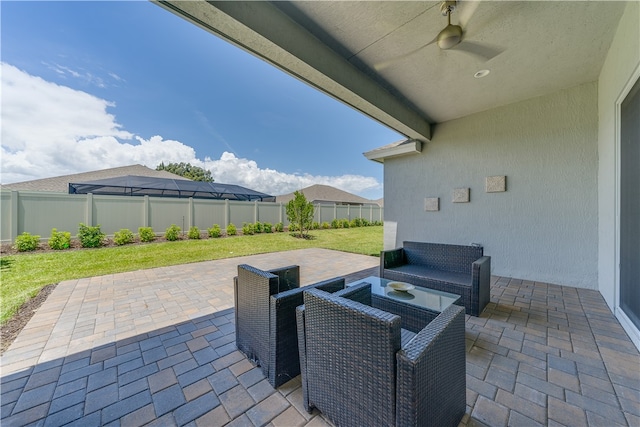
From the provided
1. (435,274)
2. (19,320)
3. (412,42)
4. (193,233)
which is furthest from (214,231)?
(412,42)

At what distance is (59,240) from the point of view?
6379 mm

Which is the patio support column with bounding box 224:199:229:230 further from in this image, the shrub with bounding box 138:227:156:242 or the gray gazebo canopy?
the shrub with bounding box 138:227:156:242

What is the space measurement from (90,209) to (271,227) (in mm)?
6487

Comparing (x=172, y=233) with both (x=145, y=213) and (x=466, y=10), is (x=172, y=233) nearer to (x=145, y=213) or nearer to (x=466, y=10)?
(x=145, y=213)

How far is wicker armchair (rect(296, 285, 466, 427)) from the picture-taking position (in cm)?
96

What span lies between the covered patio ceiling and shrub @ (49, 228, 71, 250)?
25.8 ft

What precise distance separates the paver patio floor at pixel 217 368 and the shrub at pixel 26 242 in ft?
15.6

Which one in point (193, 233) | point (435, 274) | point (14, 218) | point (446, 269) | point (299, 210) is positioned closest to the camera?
point (435, 274)

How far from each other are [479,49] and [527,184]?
2665 millimetres

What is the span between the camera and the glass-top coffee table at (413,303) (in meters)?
2.06

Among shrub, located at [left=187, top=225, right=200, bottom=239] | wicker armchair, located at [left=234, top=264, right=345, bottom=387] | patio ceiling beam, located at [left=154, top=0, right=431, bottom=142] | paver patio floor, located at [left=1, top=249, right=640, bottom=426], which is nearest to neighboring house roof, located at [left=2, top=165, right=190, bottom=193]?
shrub, located at [left=187, top=225, right=200, bottom=239]

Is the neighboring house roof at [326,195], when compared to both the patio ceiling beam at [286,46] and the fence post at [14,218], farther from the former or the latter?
the patio ceiling beam at [286,46]

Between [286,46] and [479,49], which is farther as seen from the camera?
[479,49]

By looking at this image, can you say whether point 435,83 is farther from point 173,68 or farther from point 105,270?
point 173,68
